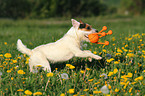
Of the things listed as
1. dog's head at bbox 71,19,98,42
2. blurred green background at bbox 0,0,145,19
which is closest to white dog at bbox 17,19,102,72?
dog's head at bbox 71,19,98,42

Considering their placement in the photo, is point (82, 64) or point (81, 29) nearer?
A: point (81, 29)

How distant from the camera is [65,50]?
9.91 feet

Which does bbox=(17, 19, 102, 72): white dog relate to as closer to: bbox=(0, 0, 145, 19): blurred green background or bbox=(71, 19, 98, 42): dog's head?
bbox=(71, 19, 98, 42): dog's head

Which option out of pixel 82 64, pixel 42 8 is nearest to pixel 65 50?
pixel 82 64

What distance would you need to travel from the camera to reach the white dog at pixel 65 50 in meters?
2.96

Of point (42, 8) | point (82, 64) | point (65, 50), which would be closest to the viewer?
point (65, 50)

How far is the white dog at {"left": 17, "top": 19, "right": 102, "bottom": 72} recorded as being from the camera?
2.96 meters

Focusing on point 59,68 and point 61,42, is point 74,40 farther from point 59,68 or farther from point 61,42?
point 59,68

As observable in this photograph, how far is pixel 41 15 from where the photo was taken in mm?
24766

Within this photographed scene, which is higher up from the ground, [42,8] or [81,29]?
[42,8]

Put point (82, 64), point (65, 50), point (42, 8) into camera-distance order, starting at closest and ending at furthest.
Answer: point (65, 50)
point (82, 64)
point (42, 8)

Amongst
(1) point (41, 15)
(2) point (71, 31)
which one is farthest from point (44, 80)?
(1) point (41, 15)

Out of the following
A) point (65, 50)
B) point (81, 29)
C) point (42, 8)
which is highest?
point (42, 8)

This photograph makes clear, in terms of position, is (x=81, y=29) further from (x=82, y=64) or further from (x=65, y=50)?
(x=82, y=64)
